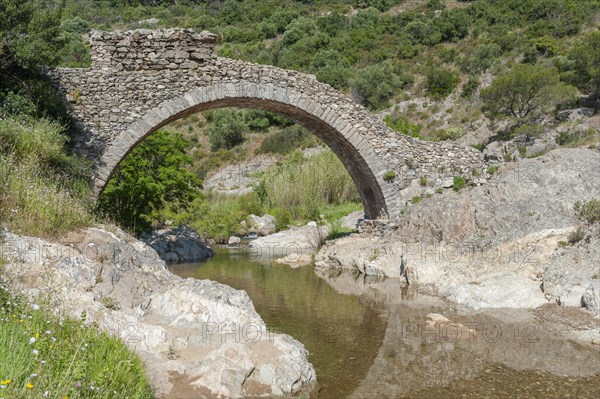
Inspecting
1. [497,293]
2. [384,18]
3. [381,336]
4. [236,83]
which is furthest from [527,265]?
[384,18]

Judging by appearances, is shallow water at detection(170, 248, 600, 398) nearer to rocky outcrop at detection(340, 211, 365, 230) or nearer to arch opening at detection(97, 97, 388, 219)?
arch opening at detection(97, 97, 388, 219)

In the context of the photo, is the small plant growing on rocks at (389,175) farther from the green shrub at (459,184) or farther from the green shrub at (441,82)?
the green shrub at (441,82)

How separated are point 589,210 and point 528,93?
1537 centimetres

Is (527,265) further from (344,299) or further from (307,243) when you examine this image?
(307,243)

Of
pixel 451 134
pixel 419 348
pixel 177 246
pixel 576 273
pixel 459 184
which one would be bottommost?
pixel 177 246

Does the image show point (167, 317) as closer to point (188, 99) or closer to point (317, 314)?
point (317, 314)

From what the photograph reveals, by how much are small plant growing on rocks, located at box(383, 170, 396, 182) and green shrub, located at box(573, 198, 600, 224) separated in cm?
443

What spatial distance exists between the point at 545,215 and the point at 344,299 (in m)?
4.25

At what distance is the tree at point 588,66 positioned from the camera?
935 inches

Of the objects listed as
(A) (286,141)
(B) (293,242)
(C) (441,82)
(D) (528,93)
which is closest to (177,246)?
(B) (293,242)

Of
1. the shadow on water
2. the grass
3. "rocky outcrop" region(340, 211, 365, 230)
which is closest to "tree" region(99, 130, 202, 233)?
the shadow on water

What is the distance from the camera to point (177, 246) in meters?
15.7

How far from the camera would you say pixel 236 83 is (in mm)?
12516

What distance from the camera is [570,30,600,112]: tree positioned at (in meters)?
23.8
